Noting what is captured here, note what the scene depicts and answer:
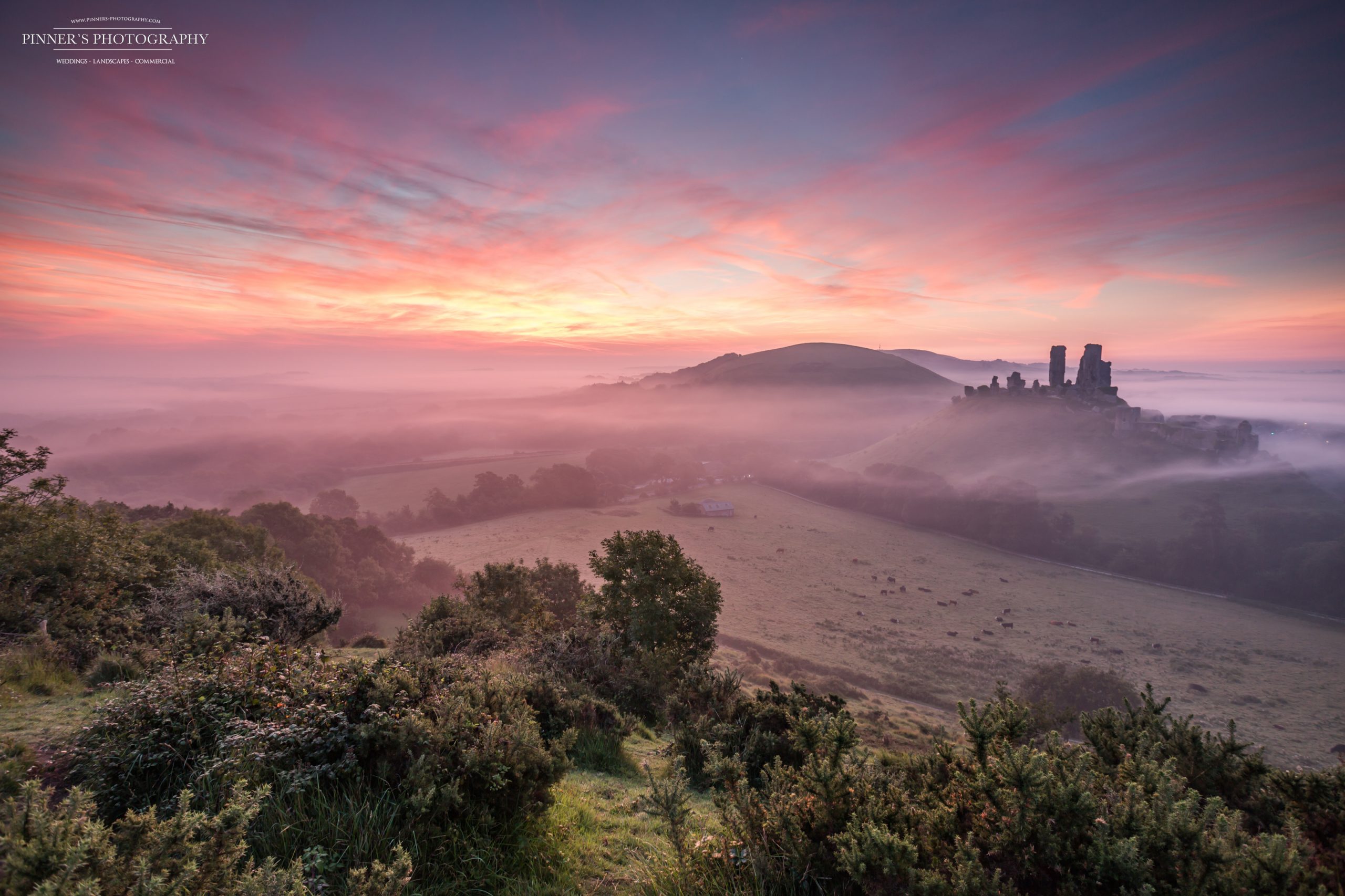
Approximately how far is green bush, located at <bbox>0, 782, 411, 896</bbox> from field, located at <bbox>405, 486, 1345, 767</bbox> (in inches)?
1631

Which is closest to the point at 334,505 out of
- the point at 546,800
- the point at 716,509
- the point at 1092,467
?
the point at 716,509

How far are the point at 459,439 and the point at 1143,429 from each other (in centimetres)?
18816

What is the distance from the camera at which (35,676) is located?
33.4 ft

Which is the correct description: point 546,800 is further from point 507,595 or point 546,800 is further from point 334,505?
point 334,505

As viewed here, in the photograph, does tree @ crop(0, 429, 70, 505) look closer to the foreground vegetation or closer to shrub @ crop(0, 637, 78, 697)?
shrub @ crop(0, 637, 78, 697)

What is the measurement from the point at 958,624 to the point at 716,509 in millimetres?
46630

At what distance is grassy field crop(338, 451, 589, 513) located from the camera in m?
105

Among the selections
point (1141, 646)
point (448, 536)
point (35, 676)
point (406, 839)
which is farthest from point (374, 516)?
point (1141, 646)

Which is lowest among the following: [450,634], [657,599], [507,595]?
[507,595]

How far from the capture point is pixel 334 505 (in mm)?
84688

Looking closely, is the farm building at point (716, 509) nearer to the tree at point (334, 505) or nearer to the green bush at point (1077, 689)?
the green bush at point (1077, 689)

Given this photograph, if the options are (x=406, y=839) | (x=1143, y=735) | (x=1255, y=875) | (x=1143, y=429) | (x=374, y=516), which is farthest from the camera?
(x=1143, y=429)

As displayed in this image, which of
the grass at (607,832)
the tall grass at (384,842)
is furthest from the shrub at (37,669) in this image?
the grass at (607,832)

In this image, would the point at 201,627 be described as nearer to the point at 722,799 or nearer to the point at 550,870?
the point at 550,870
